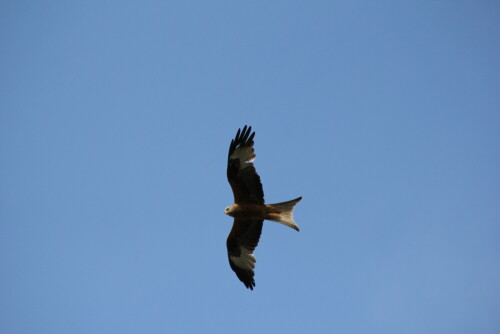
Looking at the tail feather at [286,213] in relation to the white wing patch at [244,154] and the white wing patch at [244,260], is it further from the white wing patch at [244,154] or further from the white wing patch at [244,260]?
the white wing patch at [244,260]

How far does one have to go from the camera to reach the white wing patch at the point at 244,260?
903cm

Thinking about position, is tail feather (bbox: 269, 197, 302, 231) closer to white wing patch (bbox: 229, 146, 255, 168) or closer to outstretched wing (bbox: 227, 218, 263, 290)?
outstretched wing (bbox: 227, 218, 263, 290)

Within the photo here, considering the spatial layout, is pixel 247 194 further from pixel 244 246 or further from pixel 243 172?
pixel 244 246

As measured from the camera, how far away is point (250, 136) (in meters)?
8.55

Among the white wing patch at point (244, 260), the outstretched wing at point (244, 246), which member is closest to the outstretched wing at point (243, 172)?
the outstretched wing at point (244, 246)

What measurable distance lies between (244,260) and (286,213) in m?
1.60

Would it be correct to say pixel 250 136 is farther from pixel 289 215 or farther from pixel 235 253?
pixel 235 253

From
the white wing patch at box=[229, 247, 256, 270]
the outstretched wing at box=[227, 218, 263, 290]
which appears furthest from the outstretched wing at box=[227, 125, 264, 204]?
the white wing patch at box=[229, 247, 256, 270]

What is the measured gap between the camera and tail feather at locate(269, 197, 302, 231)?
8.24 m

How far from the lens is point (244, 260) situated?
9.14 meters

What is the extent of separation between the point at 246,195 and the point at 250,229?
2.86 feet

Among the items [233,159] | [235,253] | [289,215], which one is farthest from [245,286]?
[233,159]

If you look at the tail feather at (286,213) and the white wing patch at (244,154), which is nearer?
the tail feather at (286,213)

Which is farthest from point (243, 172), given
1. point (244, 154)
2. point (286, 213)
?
point (286, 213)
